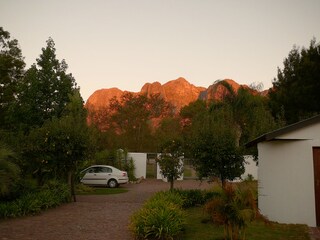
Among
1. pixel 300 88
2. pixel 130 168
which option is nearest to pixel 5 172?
pixel 130 168

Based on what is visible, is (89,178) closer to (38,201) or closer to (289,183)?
(38,201)

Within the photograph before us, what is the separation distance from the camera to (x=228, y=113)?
78.3ft

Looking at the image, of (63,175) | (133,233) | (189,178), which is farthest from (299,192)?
(189,178)

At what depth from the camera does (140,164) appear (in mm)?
30766

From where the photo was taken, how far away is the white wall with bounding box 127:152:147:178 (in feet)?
100

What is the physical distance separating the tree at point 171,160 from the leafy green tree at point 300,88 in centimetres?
845

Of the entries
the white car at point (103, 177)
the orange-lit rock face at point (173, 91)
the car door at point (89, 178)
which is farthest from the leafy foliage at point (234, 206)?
the orange-lit rock face at point (173, 91)

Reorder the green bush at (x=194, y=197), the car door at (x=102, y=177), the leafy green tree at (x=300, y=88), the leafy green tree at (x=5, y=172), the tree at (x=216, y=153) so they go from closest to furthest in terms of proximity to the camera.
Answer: the leafy green tree at (x=5, y=172), the green bush at (x=194, y=197), the tree at (x=216, y=153), the leafy green tree at (x=300, y=88), the car door at (x=102, y=177)

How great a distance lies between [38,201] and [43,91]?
10.7 m

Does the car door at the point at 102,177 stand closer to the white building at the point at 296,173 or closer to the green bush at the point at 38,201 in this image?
the green bush at the point at 38,201

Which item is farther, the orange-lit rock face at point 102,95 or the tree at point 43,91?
the orange-lit rock face at point 102,95

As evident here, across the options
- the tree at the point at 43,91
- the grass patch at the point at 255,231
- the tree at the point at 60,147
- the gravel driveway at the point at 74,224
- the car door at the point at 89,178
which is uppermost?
the tree at the point at 43,91

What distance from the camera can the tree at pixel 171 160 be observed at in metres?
16.3

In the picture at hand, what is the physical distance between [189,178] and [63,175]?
1626 centimetres
